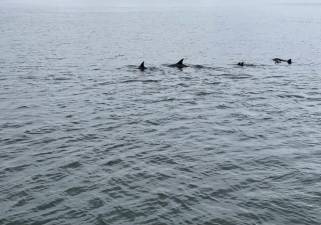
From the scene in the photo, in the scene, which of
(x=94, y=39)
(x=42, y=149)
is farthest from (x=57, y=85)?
(x=94, y=39)

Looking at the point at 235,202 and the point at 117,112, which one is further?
the point at 117,112

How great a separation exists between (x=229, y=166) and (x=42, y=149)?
9.13m

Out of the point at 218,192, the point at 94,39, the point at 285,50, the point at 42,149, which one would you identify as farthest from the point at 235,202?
the point at 94,39

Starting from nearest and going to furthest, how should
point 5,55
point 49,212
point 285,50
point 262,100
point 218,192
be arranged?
point 49,212
point 218,192
point 262,100
point 5,55
point 285,50

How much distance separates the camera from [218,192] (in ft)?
56.1

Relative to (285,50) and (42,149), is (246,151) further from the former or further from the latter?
(285,50)

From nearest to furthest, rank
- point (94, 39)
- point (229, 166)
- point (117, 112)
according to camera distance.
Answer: point (229, 166)
point (117, 112)
point (94, 39)

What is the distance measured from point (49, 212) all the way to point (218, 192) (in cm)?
652

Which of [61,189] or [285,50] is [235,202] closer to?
[61,189]

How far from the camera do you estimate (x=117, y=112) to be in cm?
2800

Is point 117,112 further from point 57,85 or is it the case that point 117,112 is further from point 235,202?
point 235,202

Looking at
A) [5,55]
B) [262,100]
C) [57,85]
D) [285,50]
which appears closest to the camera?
[262,100]

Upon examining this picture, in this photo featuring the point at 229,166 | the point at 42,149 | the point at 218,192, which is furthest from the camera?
the point at 42,149

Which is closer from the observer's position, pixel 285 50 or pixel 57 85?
pixel 57 85
